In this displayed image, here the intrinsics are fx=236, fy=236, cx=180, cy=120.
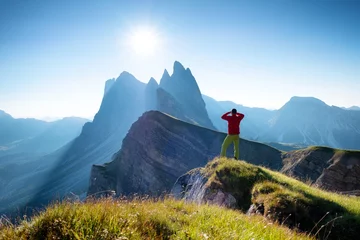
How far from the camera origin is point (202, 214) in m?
5.95

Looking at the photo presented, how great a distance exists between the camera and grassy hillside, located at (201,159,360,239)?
8.16 m

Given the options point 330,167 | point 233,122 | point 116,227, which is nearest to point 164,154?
point 330,167

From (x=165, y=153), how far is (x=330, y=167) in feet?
166

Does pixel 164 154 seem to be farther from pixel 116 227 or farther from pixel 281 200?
pixel 116 227

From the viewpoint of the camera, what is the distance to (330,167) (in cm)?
5047

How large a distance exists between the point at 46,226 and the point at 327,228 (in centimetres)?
877

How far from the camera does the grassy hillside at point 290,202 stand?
8164 mm

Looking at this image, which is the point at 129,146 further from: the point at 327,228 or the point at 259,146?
the point at 327,228

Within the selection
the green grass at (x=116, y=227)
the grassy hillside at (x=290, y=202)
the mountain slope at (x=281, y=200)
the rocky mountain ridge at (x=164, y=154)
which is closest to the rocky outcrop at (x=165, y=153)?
the rocky mountain ridge at (x=164, y=154)

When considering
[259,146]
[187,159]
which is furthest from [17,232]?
[259,146]

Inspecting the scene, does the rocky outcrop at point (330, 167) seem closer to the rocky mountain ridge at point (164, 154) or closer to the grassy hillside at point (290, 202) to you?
the rocky mountain ridge at point (164, 154)

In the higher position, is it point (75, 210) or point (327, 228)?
point (75, 210)

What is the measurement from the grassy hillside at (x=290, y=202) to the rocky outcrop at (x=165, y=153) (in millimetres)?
67854

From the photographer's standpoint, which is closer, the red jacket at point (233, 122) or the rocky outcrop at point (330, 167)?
the red jacket at point (233, 122)
